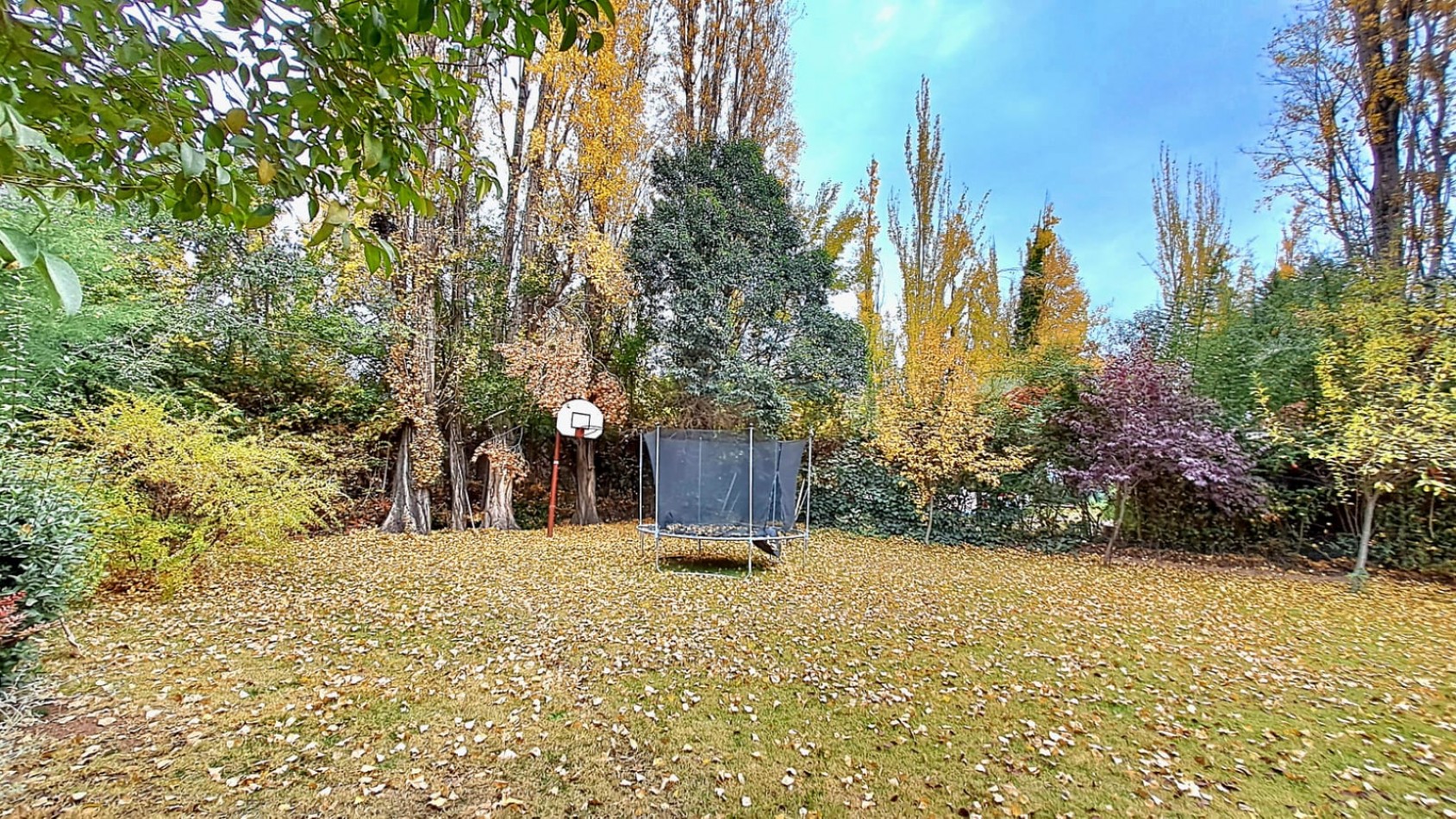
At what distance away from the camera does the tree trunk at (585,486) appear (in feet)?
31.1

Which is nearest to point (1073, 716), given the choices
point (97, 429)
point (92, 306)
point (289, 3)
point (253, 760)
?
point (253, 760)

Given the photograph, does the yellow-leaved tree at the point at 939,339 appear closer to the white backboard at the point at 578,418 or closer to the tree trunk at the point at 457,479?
the white backboard at the point at 578,418

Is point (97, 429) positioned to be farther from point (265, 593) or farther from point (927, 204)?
point (927, 204)

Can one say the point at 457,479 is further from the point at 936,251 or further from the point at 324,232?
the point at 936,251

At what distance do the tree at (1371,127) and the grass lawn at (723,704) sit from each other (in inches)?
201

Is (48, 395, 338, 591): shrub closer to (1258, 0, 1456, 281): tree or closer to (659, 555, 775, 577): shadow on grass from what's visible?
(659, 555, 775, 577): shadow on grass

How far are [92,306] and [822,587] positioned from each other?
6.73 meters

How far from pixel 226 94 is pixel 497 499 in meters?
8.10

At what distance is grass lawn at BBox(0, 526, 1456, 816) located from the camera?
200 cm

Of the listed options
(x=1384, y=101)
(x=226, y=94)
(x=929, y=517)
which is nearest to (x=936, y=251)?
(x=929, y=517)

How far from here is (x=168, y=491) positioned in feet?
13.3

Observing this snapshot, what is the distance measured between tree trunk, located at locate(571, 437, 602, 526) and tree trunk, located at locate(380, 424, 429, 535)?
7.97ft

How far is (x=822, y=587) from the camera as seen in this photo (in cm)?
511

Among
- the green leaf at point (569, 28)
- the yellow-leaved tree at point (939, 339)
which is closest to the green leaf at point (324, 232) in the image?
the green leaf at point (569, 28)
